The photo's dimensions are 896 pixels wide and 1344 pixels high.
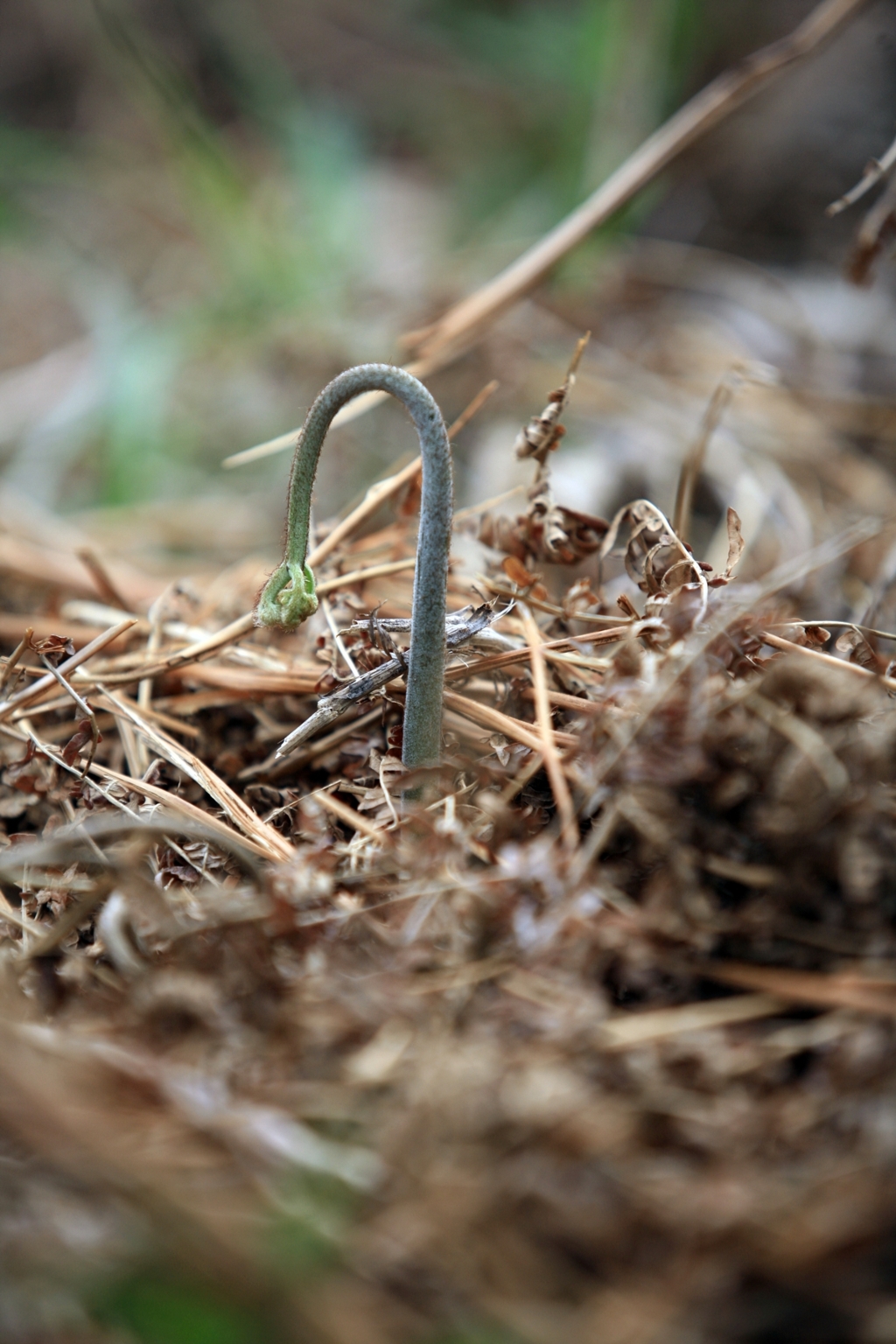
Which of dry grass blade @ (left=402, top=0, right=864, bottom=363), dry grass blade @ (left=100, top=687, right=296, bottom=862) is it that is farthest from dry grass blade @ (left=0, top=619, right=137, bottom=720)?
dry grass blade @ (left=402, top=0, right=864, bottom=363)

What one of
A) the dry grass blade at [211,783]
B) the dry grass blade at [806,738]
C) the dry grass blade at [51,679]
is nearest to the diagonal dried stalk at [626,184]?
the dry grass blade at [51,679]

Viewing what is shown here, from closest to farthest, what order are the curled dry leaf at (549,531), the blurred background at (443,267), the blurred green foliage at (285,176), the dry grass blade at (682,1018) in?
the dry grass blade at (682,1018) < the curled dry leaf at (549,531) < the blurred background at (443,267) < the blurred green foliage at (285,176)

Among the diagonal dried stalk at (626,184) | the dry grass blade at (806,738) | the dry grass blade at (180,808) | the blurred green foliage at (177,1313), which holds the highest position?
the diagonal dried stalk at (626,184)

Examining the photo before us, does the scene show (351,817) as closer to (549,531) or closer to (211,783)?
(211,783)

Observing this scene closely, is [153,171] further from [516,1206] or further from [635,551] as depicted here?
[516,1206]

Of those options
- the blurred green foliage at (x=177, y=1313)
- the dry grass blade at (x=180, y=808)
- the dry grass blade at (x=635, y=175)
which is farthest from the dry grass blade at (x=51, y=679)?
the dry grass blade at (x=635, y=175)

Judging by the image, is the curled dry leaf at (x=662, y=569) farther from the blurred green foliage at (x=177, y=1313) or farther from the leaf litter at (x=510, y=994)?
the blurred green foliage at (x=177, y=1313)

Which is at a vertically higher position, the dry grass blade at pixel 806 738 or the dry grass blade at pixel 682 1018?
the dry grass blade at pixel 806 738

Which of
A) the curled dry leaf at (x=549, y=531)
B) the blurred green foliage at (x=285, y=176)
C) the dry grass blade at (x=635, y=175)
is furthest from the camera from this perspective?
the blurred green foliage at (x=285, y=176)

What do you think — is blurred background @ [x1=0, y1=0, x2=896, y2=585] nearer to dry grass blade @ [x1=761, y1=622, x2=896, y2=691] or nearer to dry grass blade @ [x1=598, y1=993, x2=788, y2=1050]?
dry grass blade @ [x1=761, y1=622, x2=896, y2=691]

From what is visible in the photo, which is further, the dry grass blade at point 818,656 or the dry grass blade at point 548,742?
the dry grass blade at point 818,656
